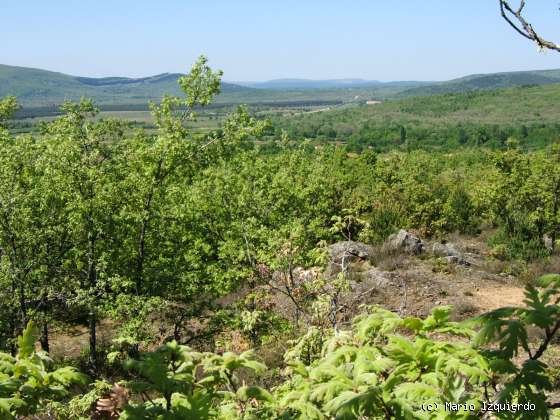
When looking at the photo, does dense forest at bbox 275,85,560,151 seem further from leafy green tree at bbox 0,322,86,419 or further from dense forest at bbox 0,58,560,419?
leafy green tree at bbox 0,322,86,419

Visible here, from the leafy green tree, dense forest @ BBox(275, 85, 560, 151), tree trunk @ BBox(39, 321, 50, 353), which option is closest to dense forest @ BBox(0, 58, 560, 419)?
the leafy green tree

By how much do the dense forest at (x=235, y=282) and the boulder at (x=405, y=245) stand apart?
0.08m

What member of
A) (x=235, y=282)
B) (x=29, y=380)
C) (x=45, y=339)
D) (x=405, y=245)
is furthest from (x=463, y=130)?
(x=29, y=380)

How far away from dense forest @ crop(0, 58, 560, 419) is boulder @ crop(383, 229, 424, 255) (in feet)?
0.27

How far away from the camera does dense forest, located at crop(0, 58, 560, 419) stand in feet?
10.8

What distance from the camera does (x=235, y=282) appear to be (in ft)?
52.1

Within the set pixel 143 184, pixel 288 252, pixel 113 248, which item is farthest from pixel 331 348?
pixel 113 248

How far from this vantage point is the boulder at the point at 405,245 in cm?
2247

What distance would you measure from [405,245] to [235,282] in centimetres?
970

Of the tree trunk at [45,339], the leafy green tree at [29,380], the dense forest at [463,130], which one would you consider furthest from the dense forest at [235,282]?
the dense forest at [463,130]

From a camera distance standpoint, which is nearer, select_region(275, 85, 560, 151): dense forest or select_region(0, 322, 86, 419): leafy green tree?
select_region(0, 322, 86, 419): leafy green tree

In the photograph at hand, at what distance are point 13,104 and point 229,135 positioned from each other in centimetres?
1257

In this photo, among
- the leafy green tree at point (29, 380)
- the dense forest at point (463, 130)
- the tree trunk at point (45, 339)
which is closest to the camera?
the leafy green tree at point (29, 380)

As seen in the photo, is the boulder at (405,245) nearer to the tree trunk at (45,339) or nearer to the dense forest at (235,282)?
the dense forest at (235,282)
